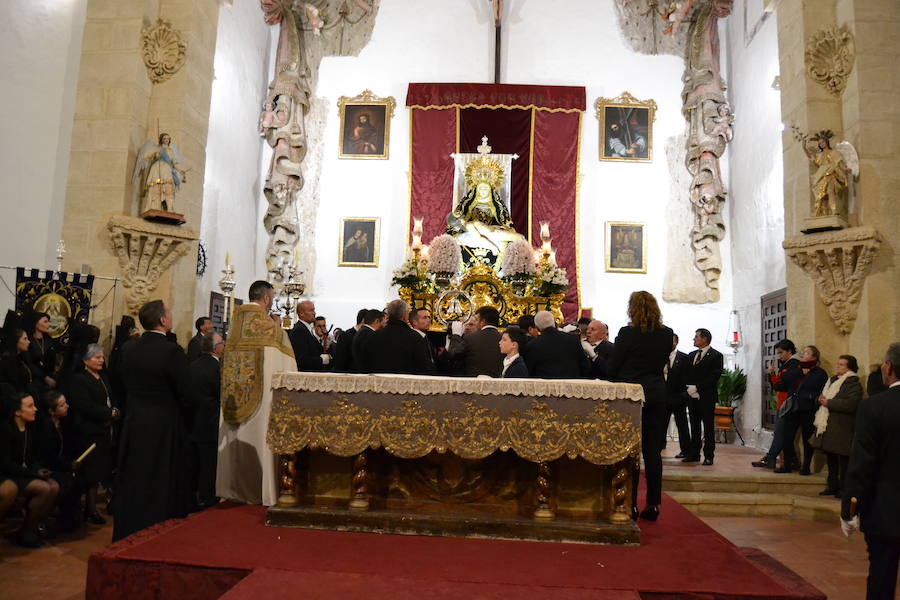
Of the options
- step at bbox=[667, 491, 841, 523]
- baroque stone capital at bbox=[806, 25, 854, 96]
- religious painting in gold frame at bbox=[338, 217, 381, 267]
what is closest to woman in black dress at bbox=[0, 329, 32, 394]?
step at bbox=[667, 491, 841, 523]

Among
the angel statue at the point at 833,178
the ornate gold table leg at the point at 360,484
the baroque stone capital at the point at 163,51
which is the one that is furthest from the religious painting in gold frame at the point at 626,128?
the ornate gold table leg at the point at 360,484

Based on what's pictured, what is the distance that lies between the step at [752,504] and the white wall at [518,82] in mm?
6918

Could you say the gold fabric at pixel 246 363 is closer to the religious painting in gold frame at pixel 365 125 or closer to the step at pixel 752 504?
the step at pixel 752 504

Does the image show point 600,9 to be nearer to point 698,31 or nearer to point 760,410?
point 698,31

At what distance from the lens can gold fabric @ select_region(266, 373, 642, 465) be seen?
16.0ft

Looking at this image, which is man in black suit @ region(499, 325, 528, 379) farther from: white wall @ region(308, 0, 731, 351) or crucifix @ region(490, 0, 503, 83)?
crucifix @ region(490, 0, 503, 83)

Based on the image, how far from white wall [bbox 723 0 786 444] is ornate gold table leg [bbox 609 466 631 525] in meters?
7.65

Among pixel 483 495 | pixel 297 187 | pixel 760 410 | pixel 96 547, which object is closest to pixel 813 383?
pixel 760 410

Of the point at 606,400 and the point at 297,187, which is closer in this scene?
the point at 606,400

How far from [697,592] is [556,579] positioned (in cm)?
73

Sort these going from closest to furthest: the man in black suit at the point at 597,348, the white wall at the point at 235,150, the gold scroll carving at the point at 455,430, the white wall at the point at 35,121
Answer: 1. the gold scroll carving at the point at 455,430
2. the man in black suit at the point at 597,348
3. the white wall at the point at 35,121
4. the white wall at the point at 235,150

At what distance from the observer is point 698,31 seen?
15.5 meters

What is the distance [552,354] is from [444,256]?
7.35 meters

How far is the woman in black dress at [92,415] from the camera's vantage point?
19.6 feet
